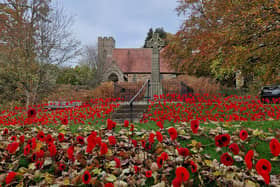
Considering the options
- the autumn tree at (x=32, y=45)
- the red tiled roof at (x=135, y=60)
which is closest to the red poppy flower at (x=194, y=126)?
the autumn tree at (x=32, y=45)

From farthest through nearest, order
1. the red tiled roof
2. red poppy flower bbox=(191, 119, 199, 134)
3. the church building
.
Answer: the red tiled roof → the church building → red poppy flower bbox=(191, 119, 199, 134)

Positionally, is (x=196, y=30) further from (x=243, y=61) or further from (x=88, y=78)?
(x=88, y=78)

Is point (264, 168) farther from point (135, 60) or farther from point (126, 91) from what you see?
point (135, 60)

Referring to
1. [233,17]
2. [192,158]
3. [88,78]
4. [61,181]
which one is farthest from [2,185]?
[88,78]

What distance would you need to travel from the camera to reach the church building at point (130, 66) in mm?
27812

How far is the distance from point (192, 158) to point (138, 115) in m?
5.45

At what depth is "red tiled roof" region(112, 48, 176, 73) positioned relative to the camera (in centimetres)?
3081

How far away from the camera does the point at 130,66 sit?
103 ft

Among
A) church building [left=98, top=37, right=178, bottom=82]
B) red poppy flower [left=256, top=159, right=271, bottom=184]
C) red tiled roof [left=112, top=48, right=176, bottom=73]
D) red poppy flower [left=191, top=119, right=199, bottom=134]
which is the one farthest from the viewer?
red tiled roof [left=112, top=48, right=176, bottom=73]

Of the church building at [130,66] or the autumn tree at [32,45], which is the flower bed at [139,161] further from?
the church building at [130,66]

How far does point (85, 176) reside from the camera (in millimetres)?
1646

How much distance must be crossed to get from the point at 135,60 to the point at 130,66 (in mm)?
1545

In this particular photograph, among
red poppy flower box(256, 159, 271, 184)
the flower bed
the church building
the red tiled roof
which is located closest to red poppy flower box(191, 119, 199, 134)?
the flower bed

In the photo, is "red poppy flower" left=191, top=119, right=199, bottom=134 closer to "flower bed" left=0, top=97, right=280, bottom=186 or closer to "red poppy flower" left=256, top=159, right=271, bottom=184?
"flower bed" left=0, top=97, right=280, bottom=186
